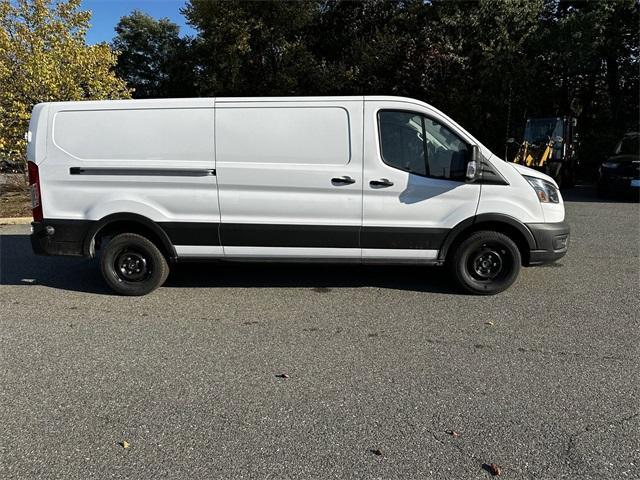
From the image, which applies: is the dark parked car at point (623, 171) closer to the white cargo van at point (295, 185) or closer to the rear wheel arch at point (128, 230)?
the white cargo van at point (295, 185)

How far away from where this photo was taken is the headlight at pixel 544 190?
209 inches

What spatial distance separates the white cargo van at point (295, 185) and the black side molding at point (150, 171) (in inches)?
0.4

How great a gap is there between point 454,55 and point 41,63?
13.3 m

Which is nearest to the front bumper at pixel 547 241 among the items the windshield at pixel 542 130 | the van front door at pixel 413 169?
the van front door at pixel 413 169

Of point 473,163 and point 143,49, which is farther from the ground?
point 143,49

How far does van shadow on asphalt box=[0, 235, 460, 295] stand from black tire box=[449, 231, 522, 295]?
234 millimetres

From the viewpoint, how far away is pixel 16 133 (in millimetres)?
11539

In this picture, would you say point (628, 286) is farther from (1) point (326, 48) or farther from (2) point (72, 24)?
(1) point (326, 48)

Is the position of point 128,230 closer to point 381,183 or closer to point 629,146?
point 381,183

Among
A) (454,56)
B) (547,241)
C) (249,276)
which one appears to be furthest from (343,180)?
(454,56)

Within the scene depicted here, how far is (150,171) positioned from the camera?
527 cm

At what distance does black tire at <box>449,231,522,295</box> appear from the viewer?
17.5 ft

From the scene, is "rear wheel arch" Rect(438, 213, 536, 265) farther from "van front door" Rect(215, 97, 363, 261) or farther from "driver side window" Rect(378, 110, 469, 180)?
"van front door" Rect(215, 97, 363, 261)

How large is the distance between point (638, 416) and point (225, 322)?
10.5ft
